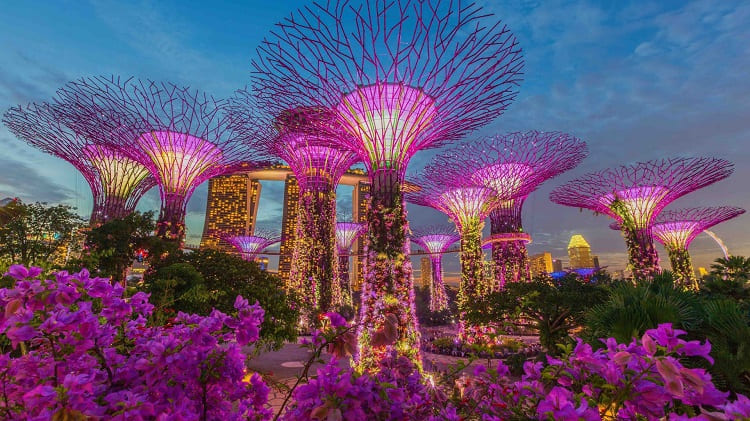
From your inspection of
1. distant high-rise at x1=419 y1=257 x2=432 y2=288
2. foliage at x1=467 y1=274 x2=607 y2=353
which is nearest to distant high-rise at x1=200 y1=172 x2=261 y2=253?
distant high-rise at x1=419 y1=257 x2=432 y2=288

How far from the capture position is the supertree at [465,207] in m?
19.3

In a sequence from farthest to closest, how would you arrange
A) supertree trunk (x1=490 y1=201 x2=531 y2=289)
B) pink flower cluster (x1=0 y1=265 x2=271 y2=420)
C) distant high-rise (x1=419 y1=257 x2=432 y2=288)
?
distant high-rise (x1=419 y1=257 x2=432 y2=288) < supertree trunk (x1=490 y1=201 x2=531 y2=289) < pink flower cluster (x1=0 y1=265 x2=271 y2=420)

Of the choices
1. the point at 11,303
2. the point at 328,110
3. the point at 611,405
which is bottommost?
the point at 611,405

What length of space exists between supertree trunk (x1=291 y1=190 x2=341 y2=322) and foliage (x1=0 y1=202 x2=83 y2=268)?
1015cm

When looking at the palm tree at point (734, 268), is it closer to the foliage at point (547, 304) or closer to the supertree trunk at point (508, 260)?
the foliage at point (547, 304)

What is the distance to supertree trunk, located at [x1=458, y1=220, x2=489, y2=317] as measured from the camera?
18969 mm

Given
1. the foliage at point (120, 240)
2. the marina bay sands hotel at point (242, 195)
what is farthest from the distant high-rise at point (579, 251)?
the foliage at point (120, 240)

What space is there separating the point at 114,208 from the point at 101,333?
24205mm

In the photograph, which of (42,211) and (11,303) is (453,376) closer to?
(11,303)

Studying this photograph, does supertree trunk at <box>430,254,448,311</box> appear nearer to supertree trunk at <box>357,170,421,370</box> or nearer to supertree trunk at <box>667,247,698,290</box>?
supertree trunk at <box>667,247,698,290</box>

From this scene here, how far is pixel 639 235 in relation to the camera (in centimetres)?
2239

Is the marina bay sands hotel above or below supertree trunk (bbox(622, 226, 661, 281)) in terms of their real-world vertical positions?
above

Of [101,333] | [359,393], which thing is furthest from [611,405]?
[101,333]

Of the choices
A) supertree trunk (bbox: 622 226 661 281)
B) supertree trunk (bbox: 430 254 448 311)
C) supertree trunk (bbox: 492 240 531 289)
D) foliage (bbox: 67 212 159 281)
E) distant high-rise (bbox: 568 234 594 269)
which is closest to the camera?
foliage (bbox: 67 212 159 281)
